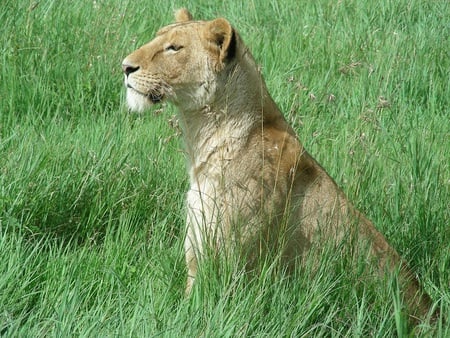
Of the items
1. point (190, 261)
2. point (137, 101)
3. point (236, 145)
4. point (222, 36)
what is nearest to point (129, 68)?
point (137, 101)

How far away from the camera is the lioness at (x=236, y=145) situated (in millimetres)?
4484

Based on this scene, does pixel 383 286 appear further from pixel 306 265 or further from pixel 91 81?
pixel 91 81

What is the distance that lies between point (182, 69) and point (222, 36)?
236 mm

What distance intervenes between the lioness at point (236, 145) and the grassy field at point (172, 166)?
233 mm

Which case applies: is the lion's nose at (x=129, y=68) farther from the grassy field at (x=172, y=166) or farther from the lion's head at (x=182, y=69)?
the grassy field at (x=172, y=166)

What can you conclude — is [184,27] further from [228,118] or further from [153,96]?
[228,118]

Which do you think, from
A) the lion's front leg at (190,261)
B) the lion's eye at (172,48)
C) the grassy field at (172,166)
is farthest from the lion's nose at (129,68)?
the lion's front leg at (190,261)

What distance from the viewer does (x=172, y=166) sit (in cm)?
561

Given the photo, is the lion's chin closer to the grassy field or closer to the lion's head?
the lion's head

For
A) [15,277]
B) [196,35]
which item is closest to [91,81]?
[196,35]

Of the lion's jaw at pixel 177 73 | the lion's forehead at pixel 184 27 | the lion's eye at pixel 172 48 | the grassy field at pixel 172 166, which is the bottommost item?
the grassy field at pixel 172 166

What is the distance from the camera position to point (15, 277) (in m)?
4.17

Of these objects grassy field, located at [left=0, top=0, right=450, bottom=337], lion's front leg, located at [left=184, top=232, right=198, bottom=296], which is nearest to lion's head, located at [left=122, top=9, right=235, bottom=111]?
grassy field, located at [left=0, top=0, right=450, bottom=337]

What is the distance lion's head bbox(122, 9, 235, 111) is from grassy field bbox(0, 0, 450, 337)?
0.82ft
